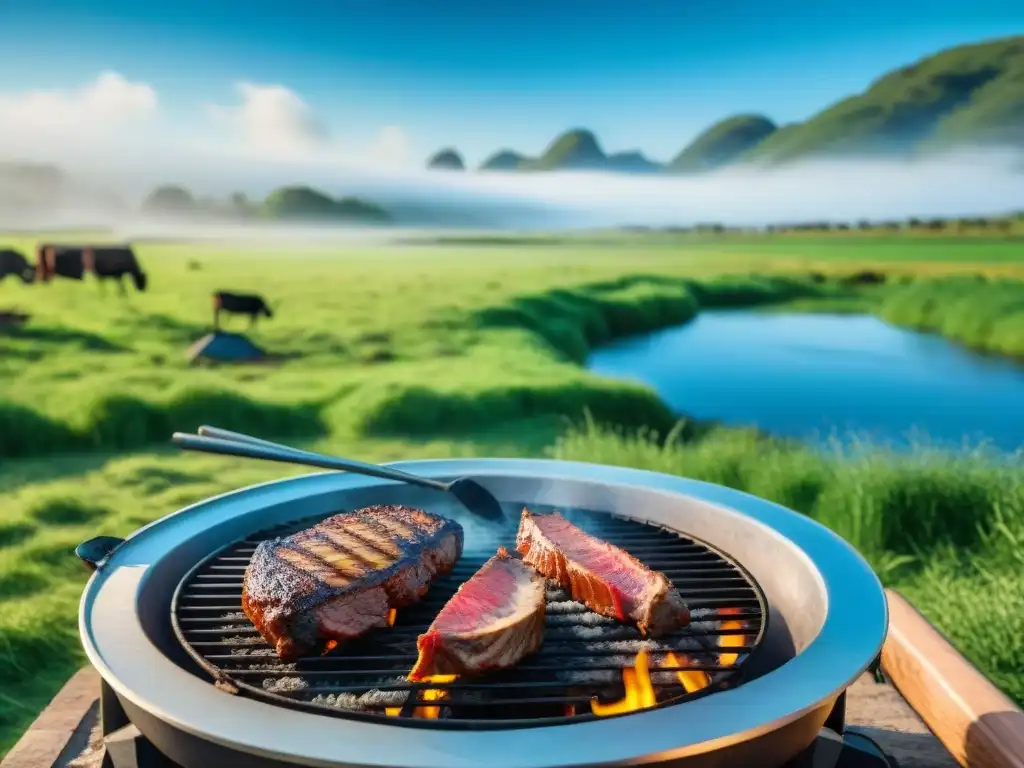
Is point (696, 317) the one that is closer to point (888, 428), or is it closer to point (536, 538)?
point (888, 428)

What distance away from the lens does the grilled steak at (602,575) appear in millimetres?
→ 1889

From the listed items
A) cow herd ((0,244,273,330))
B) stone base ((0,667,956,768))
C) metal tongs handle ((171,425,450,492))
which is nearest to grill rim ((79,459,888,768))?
metal tongs handle ((171,425,450,492))

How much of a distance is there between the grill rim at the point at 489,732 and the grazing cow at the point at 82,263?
10297mm

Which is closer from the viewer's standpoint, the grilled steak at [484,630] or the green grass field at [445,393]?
the grilled steak at [484,630]

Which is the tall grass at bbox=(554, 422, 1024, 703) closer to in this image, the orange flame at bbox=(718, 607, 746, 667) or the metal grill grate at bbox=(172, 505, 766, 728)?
the orange flame at bbox=(718, 607, 746, 667)

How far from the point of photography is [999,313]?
36.0 feet

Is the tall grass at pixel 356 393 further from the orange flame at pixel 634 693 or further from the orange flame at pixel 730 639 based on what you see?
the orange flame at pixel 634 693

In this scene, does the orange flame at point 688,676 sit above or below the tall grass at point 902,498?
above

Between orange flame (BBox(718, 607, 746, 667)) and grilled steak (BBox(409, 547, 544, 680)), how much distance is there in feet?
1.48

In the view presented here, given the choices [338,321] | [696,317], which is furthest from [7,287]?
[696,317]

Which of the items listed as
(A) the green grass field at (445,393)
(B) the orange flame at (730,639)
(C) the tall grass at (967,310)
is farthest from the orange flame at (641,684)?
(C) the tall grass at (967,310)

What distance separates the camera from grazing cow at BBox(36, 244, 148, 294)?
11.2m

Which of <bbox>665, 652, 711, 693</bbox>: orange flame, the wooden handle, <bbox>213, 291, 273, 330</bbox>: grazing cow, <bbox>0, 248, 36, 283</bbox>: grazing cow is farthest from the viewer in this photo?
<bbox>0, 248, 36, 283</bbox>: grazing cow

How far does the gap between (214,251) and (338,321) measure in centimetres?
381
